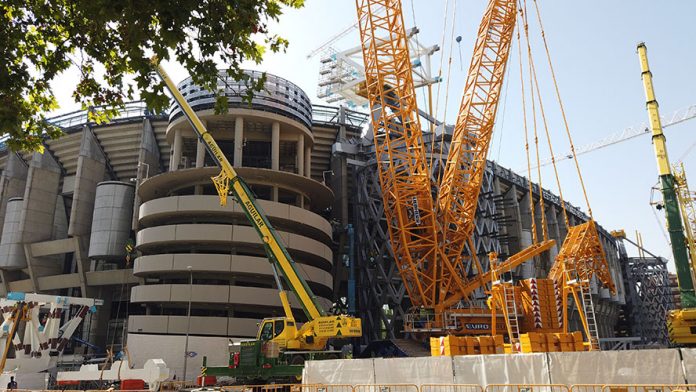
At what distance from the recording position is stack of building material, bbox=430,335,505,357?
2272 centimetres

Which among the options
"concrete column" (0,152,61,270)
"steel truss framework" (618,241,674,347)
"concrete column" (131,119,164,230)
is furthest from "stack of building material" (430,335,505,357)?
"steel truss framework" (618,241,674,347)

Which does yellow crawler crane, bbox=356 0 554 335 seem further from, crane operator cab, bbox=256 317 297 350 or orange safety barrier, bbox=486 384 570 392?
orange safety barrier, bbox=486 384 570 392

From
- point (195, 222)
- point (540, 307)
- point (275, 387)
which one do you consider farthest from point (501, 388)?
point (195, 222)

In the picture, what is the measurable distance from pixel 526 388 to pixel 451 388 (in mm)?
2242

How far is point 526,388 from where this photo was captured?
12.7 m

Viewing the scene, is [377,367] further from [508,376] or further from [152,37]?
[152,37]

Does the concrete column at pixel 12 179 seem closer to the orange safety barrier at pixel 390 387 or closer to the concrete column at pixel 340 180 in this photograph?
the concrete column at pixel 340 180

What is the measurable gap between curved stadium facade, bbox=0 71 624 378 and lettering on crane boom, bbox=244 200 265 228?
12996 mm

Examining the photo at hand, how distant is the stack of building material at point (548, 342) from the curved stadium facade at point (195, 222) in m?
24.3

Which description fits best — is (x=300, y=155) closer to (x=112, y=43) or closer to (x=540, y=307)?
(x=540, y=307)

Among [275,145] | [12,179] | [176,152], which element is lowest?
[176,152]

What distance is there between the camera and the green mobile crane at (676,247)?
2886cm

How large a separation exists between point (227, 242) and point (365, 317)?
1612 cm

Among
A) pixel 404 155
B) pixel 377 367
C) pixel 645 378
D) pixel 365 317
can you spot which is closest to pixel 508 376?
pixel 645 378
